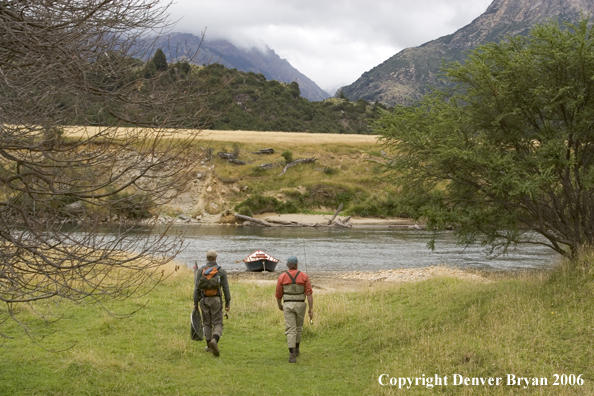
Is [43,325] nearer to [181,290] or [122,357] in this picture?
[122,357]

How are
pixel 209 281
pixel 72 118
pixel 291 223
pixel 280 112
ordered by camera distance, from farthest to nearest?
pixel 280 112
pixel 291 223
pixel 209 281
pixel 72 118

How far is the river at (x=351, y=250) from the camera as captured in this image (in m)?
29.5

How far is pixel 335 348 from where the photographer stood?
38.4 feet

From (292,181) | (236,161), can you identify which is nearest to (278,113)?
(236,161)

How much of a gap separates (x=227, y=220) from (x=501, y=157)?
40.6m

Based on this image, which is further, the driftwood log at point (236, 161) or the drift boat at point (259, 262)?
the driftwood log at point (236, 161)

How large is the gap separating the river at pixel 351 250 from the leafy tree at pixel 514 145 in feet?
32.2

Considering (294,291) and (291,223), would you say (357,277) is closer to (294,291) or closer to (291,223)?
(294,291)

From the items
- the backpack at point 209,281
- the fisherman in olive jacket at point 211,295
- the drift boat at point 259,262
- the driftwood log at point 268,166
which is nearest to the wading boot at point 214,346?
the fisherman in olive jacket at point 211,295

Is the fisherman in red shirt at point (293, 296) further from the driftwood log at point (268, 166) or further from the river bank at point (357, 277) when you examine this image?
the driftwood log at point (268, 166)

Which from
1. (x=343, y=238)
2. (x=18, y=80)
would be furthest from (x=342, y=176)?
(x=18, y=80)

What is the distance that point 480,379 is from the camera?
8523mm

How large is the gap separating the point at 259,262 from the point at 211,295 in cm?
1614

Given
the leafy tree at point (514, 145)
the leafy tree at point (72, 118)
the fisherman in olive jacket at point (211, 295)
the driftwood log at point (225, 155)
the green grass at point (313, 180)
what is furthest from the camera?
the driftwood log at point (225, 155)
